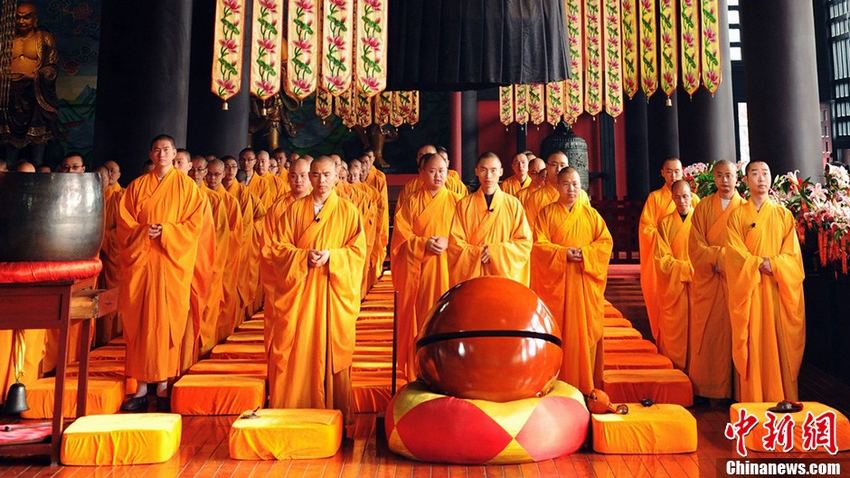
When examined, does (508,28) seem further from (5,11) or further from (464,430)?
(5,11)

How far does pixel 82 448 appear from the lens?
344cm

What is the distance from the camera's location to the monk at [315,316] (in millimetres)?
4188

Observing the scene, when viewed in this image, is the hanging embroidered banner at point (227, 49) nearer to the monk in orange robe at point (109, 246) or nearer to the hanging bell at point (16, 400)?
the monk in orange robe at point (109, 246)

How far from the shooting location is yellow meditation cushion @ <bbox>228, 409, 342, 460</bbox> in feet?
11.6

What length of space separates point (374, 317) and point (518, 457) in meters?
3.49

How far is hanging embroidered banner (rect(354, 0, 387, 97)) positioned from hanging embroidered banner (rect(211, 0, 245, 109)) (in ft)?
3.01

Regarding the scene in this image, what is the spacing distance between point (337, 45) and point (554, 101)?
5009 mm

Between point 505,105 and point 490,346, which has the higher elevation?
point 505,105

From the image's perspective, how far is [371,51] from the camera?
543 centimetres

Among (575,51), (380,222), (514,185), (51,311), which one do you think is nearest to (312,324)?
(51,311)

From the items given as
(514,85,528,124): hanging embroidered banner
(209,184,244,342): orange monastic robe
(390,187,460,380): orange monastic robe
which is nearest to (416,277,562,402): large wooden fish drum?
(390,187,460,380): orange monastic robe

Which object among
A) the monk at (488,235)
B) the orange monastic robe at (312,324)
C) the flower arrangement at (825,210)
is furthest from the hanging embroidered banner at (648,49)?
the orange monastic robe at (312,324)

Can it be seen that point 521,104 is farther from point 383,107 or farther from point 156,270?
point 156,270

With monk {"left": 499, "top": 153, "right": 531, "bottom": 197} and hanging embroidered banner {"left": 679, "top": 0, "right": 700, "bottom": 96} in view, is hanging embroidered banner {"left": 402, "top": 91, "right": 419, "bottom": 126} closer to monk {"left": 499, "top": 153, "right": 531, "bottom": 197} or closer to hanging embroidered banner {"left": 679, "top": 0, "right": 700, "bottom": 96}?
monk {"left": 499, "top": 153, "right": 531, "bottom": 197}
